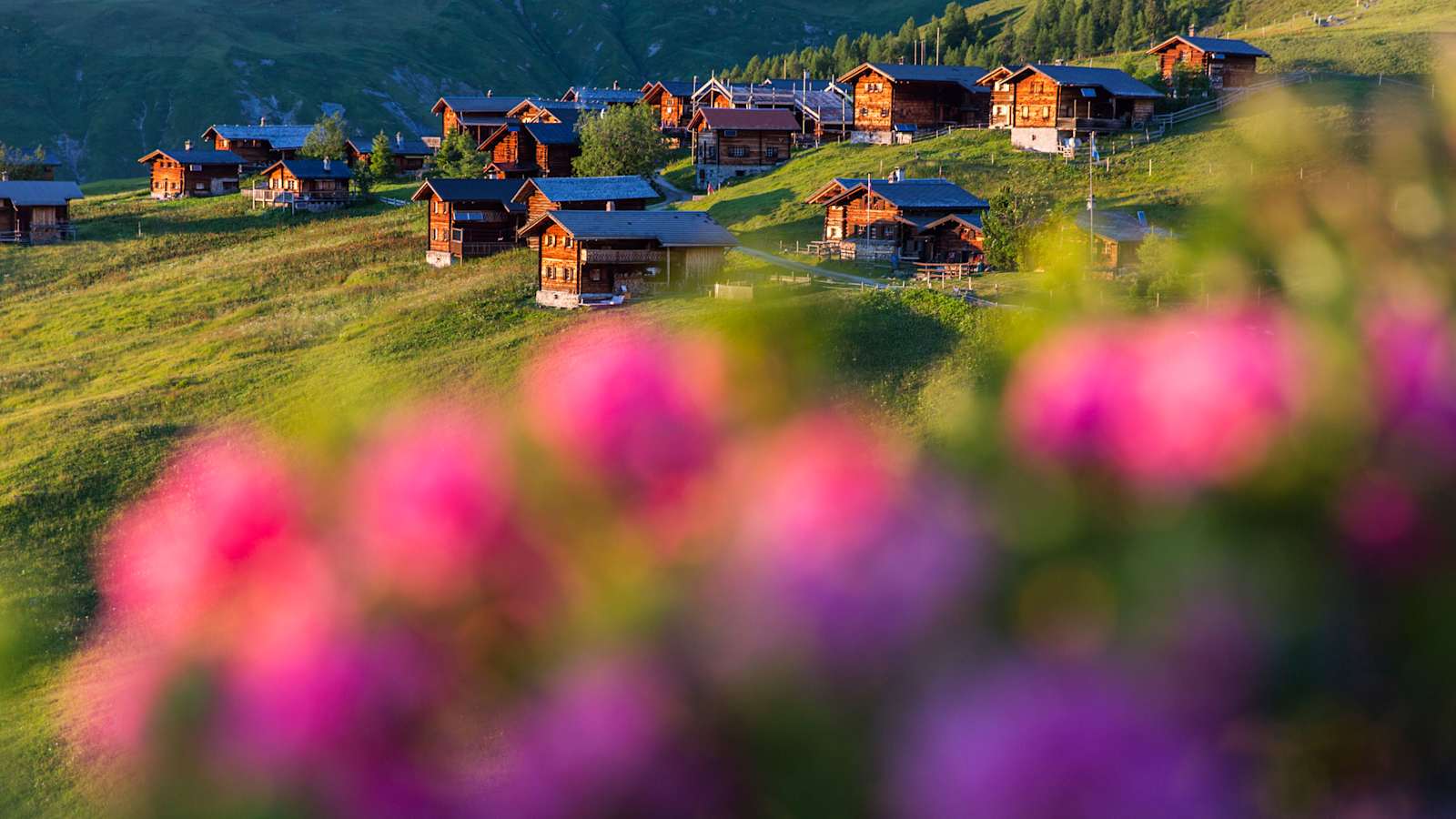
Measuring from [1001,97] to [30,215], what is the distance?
202 feet

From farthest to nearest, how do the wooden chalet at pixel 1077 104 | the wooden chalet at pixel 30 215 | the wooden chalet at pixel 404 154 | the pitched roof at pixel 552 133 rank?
the wooden chalet at pixel 404 154, the pitched roof at pixel 552 133, the wooden chalet at pixel 30 215, the wooden chalet at pixel 1077 104

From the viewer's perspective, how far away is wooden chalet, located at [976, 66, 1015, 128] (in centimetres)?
7863

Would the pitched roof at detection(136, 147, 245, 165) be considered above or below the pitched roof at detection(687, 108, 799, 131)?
below

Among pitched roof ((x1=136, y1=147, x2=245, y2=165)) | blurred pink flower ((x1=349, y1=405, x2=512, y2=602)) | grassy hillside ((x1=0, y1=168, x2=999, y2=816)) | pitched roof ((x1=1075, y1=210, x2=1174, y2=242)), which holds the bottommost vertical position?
grassy hillside ((x1=0, y1=168, x2=999, y2=816))

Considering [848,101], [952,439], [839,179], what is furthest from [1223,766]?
[848,101]

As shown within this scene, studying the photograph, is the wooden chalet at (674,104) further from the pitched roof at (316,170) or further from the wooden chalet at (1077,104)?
the wooden chalet at (1077,104)

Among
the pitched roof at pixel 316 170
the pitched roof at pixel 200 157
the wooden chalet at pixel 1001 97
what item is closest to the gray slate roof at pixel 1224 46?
the wooden chalet at pixel 1001 97

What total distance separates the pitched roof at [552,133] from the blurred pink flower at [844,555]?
9010 cm

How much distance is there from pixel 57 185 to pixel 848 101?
53.8 meters

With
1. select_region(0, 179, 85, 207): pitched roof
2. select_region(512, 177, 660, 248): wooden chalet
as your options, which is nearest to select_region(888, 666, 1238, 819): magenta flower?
select_region(512, 177, 660, 248): wooden chalet

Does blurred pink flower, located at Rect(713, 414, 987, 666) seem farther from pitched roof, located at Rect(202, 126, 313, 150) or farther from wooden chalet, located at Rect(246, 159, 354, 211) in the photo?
pitched roof, located at Rect(202, 126, 313, 150)

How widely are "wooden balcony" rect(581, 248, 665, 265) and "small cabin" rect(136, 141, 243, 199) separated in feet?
189

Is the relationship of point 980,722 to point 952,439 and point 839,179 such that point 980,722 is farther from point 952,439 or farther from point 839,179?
point 839,179

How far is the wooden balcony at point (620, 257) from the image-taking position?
185ft
